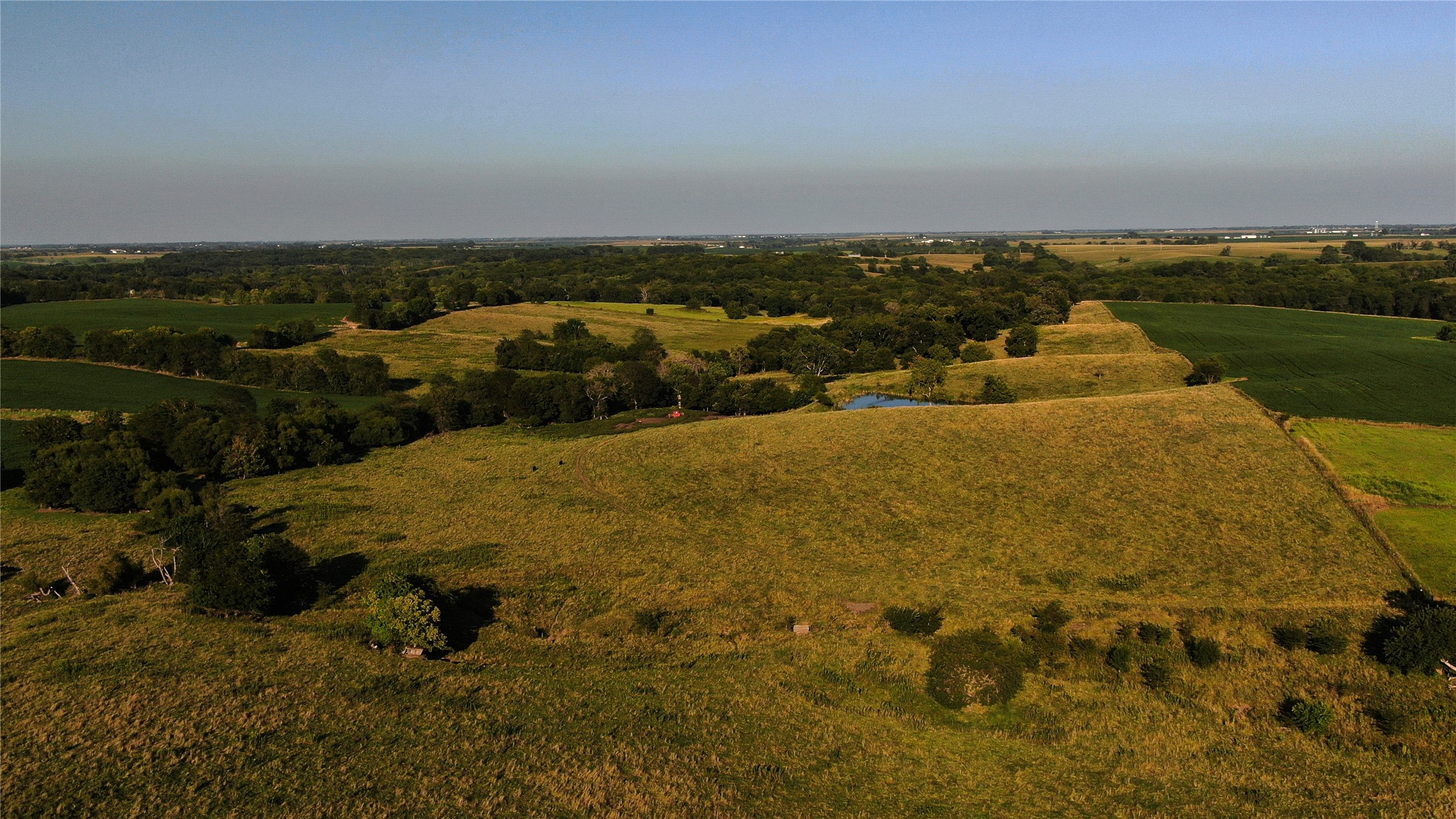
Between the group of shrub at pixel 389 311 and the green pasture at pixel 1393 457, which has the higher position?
the group of shrub at pixel 389 311

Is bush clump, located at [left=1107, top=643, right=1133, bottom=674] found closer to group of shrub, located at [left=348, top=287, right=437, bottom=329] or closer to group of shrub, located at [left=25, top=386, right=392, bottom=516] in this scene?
group of shrub, located at [left=25, top=386, right=392, bottom=516]

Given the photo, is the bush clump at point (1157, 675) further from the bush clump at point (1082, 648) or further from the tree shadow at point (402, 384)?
the tree shadow at point (402, 384)

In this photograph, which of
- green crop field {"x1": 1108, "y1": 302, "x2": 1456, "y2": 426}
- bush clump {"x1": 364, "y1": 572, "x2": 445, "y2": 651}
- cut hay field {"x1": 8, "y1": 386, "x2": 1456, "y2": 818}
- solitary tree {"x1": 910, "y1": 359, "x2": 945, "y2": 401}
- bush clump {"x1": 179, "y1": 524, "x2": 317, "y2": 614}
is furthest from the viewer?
solitary tree {"x1": 910, "y1": 359, "x2": 945, "y2": 401}

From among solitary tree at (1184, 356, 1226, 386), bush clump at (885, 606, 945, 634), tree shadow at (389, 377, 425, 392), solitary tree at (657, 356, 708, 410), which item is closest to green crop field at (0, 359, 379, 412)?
tree shadow at (389, 377, 425, 392)

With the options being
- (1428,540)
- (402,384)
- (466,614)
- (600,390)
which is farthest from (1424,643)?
(402,384)

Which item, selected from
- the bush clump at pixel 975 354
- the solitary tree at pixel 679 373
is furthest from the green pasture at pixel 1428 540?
the solitary tree at pixel 679 373

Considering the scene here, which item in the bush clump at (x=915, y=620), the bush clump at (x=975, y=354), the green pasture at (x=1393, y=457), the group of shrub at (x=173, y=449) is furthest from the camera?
the bush clump at (x=975, y=354)

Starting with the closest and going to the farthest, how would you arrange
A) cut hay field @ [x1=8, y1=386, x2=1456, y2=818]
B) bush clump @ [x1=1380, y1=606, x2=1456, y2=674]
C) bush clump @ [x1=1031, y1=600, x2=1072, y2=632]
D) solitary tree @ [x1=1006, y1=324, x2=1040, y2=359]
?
cut hay field @ [x1=8, y1=386, x2=1456, y2=818]
bush clump @ [x1=1380, y1=606, x2=1456, y2=674]
bush clump @ [x1=1031, y1=600, x2=1072, y2=632]
solitary tree @ [x1=1006, y1=324, x2=1040, y2=359]
